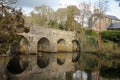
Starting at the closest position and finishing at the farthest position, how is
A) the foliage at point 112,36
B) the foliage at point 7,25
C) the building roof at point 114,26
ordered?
the foliage at point 7,25, the foliage at point 112,36, the building roof at point 114,26

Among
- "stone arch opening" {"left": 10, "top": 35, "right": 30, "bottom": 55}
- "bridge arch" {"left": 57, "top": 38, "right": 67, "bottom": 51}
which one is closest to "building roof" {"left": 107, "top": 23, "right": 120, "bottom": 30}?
"bridge arch" {"left": 57, "top": 38, "right": 67, "bottom": 51}

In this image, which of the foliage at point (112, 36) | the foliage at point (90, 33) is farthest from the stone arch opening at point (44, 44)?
the foliage at point (112, 36)

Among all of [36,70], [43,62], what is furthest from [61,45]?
[36,70]

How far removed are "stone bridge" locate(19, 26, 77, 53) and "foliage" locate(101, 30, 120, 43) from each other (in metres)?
4.56

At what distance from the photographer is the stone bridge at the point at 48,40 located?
34875 mm

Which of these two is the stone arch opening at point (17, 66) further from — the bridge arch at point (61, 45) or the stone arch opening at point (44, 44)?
the bridge arch at point (61, 45)

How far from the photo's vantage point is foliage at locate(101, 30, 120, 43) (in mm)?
39709

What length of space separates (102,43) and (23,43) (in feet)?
36.9

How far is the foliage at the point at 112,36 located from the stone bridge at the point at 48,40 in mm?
4557

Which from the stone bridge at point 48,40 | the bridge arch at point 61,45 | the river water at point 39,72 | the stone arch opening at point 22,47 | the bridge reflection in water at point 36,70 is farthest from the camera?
the bridge arch at point 61,45

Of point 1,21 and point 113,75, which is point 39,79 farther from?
point 113,75

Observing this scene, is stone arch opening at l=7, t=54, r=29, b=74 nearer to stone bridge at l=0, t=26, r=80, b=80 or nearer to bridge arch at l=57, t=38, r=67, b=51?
stone bridge at l=0, t=26, r=80, b=80

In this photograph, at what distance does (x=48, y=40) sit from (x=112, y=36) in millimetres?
9621

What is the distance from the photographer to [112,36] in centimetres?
4031
